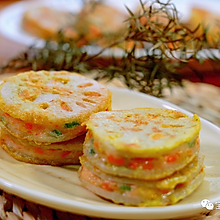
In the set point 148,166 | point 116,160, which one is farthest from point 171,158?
point 116,160

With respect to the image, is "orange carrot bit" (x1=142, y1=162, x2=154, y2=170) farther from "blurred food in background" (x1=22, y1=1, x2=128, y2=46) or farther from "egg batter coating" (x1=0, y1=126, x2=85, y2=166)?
"blurred food in background" (x1=22, y1=1, x2=128, y2=46)

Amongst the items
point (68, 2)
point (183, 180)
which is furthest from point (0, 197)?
point (68, 2)

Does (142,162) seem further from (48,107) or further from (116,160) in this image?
(48,107)

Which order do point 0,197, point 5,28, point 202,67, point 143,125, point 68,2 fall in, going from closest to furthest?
point 143,125 → point 0,197 → point 202,67 → point 5,28 → point 68,2

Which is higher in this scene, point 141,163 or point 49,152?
point 141,163

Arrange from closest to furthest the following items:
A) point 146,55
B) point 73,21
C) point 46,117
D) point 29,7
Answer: point 46,117 → point 146,55 → point 73,21 → point 29,7


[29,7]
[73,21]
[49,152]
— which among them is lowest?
→ [29,7]

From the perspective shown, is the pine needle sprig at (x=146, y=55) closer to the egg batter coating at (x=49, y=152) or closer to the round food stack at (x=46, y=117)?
the round food stack at (x=46, y=117)

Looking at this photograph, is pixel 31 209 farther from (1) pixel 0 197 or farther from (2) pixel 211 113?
(2) pixel 211 113
